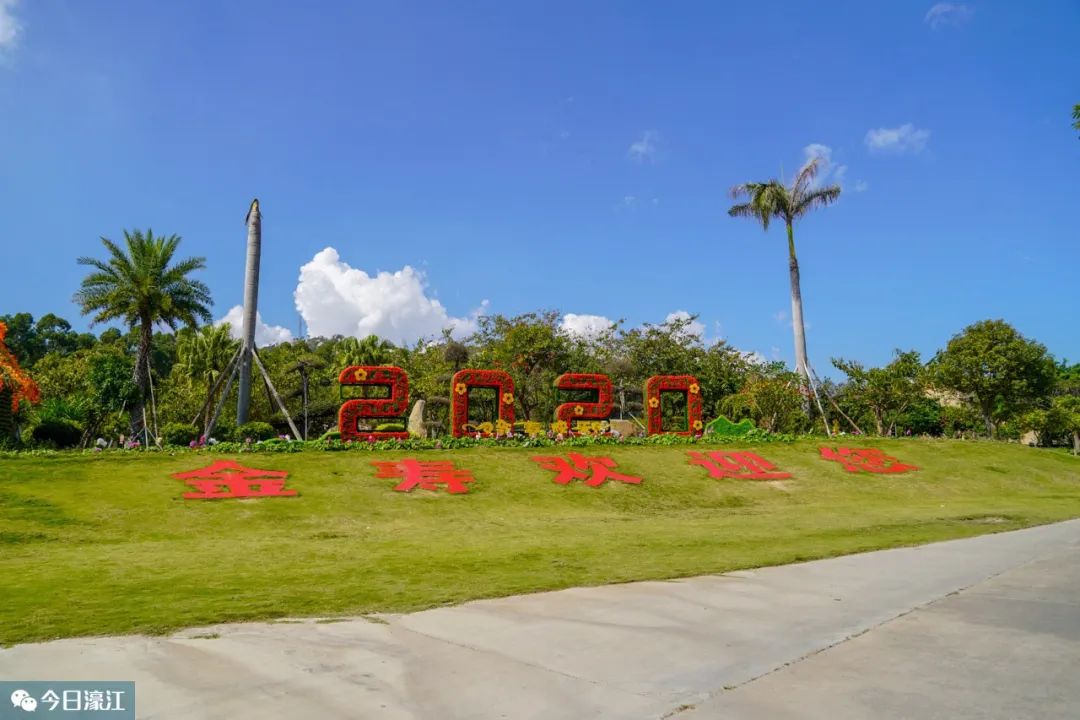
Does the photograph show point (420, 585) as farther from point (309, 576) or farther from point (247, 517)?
point (247, 517)

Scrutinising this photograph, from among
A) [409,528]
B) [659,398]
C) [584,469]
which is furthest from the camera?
[659,398]

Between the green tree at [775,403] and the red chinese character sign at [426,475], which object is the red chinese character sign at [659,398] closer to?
the green tree at [775,403]

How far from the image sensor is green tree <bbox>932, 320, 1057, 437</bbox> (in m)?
44.9

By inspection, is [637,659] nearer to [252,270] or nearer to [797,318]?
[252,270]

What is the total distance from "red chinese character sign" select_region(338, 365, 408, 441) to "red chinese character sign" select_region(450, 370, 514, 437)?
1934 millimetres

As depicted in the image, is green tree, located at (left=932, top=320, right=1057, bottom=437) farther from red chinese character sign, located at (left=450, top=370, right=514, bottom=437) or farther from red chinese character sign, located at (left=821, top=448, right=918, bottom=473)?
red chinese character sign, located at (left=450, top=370, right=514, bottom=437)

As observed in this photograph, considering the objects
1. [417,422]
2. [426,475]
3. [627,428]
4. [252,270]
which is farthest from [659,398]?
[252,270]

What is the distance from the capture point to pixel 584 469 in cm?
2269

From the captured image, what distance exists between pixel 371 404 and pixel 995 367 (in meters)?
40.1

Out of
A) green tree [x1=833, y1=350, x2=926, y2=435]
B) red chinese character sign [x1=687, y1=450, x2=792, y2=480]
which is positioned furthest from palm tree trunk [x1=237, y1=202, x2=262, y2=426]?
green tree [x1=833, y1=350, x2=926, y2=435]

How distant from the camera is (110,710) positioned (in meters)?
4.37

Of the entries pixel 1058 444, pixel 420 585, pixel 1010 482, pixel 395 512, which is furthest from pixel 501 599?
pixel 1058 444

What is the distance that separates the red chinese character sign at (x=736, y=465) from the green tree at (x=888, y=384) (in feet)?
66.3

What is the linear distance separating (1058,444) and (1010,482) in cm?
5073
